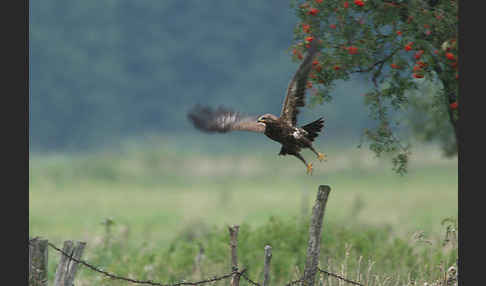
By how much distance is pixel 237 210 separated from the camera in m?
44.0

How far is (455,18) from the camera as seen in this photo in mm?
9148

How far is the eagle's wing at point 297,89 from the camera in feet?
27.8

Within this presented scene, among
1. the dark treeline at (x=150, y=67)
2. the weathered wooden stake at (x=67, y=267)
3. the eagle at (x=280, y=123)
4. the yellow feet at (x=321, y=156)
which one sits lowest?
the weathered wooden stake at (x=67, y=267)

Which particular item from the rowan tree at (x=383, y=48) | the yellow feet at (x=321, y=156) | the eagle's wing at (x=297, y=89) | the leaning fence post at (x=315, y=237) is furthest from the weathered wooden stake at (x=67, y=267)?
the rowan tree at (x=383, y=48)

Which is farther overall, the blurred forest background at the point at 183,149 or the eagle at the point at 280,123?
the blurred forest background at the point at 183,149

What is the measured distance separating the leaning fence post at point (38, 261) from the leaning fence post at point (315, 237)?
3.48 metres

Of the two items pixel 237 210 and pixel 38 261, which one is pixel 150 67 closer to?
pixel 237 210

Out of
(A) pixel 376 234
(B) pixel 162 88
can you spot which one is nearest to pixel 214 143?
(B) pixel 162 88

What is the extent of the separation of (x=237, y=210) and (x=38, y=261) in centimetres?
3590

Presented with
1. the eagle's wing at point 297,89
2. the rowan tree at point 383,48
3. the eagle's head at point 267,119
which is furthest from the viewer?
the rowan tree at point 383,48

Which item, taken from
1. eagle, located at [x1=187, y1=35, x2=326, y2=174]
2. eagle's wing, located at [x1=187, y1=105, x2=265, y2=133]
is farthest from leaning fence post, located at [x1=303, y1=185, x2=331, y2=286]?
eagle's wing, located at [x1=187, y1=105, x2=265, y2=133]

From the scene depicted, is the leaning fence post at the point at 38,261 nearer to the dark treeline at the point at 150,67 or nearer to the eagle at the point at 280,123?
the eagle at the point at 280,123

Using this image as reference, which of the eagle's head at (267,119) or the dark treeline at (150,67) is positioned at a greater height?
the dark treeline at (150,67)

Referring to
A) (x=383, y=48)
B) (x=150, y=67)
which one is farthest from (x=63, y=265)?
(x=150, y=67)
